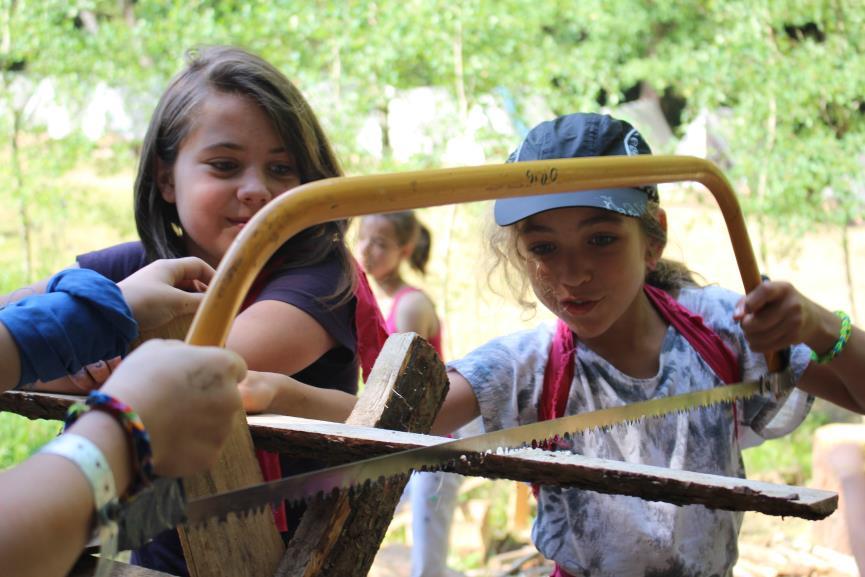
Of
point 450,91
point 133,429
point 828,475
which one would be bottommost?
point 828,475

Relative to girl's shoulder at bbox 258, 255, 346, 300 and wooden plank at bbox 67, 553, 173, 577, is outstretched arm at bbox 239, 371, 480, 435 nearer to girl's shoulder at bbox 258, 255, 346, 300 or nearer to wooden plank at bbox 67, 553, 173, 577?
girl's shoulder at bbox 258, 255, 346, 300

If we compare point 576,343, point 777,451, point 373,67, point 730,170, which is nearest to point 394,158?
point 373,67

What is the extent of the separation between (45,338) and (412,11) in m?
7.27

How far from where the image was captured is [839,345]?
2.29 m

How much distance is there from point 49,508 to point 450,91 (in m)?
7.85

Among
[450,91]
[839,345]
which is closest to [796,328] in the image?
[839,345]

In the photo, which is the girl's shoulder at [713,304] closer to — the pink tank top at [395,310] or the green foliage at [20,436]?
the pink tank top at [395,310]

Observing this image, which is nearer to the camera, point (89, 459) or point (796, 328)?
point (89, 459)

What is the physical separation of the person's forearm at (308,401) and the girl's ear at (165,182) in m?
0.80

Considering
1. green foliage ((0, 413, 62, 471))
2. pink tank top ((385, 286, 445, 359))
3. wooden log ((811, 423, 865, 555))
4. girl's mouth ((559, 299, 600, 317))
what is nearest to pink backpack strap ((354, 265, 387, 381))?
girl's mouth ((559, 299, 600, 317))

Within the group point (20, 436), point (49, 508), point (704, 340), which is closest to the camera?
point (49, 508)

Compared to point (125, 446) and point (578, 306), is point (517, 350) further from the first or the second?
point (125, 446)

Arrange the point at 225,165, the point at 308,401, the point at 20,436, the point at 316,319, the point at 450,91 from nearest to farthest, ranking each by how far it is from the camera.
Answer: the point at 308,401 < the point at 316,319 < the point at 225,165 < the point at 20,436 < the point at 450,91

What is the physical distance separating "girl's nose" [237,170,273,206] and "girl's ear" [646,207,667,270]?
41.3 inches
